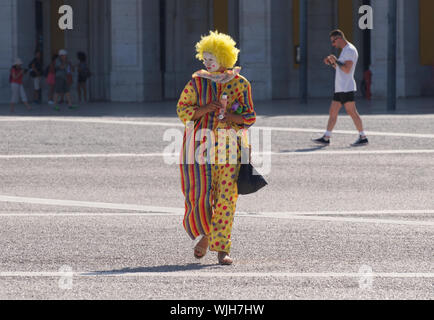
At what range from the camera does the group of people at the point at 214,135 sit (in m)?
7.09

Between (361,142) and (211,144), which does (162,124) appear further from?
(211,144)

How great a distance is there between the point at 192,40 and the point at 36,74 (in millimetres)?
7816

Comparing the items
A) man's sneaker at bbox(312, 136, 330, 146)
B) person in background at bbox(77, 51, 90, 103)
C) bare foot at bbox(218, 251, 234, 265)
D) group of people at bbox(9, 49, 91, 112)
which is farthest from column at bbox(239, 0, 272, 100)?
bare foot at bbox(218, 251, 234, 265)

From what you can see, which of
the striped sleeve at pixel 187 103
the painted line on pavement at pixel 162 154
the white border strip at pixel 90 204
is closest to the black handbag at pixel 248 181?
the striped sleeve at pixel 187 103

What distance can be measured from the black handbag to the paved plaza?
525 millimetres

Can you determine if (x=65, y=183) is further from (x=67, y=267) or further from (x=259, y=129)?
(x=259, y=129)

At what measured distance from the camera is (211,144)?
23.3ft

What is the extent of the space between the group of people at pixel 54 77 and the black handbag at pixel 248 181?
20915mm

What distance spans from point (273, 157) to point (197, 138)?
7.35 m

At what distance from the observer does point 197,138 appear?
715 cm

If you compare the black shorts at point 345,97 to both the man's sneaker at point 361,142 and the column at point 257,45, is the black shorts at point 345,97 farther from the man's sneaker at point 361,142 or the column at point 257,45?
the column at point 257,45

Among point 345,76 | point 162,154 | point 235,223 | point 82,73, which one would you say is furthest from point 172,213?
point 82,73

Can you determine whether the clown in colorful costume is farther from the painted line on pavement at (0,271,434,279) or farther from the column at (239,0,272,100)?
the column at (239,0,272,100)
